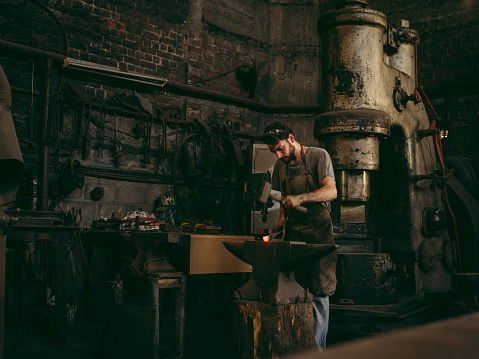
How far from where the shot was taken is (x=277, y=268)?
2.76 metres

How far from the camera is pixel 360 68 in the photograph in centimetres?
436

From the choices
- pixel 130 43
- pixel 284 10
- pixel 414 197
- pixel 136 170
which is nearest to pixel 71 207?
pixel 136 170

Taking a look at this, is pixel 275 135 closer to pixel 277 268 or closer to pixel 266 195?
pixel 266 195

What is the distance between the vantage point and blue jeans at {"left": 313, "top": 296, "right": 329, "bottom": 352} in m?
3.09

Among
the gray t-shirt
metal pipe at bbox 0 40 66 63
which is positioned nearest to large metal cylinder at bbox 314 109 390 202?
the gray t-shirt

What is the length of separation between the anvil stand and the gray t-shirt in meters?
0.68

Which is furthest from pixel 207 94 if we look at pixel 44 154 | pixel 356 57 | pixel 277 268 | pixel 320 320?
pixel 277 268

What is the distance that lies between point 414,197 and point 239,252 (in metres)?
2.21

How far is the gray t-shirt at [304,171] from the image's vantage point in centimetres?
328

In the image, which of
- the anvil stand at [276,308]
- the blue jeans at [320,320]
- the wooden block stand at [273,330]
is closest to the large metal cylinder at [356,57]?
the blue jeans at [320,320]

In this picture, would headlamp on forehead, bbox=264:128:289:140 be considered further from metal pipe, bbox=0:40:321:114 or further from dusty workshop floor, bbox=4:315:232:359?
metal pipe, bbox=0:40:321:114

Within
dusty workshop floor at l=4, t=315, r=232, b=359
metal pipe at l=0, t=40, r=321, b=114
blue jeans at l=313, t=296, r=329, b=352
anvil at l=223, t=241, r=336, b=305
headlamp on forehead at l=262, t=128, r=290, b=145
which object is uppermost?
metal pipe at l=0, t=40, r=321, b=114

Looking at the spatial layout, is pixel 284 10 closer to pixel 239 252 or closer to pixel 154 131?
pixel 154 131

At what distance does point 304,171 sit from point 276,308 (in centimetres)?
106
